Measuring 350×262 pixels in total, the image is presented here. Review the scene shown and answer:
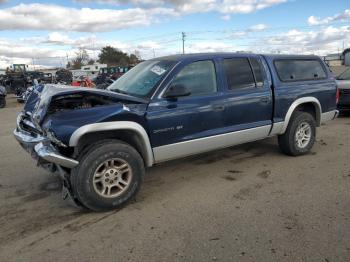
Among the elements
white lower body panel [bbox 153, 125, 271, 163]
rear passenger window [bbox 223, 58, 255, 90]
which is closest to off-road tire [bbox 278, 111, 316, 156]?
white lower body panel [bbox 153, 125, 271, 163]

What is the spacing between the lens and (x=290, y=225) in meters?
3.97

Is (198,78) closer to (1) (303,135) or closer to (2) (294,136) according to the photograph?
(2) (294,136)

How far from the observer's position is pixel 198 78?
5.34 meters

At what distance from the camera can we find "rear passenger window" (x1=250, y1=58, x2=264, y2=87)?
6.01m

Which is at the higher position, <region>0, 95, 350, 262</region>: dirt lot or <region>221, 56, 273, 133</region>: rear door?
<region>221, 56, 273, 133</region>: rear door

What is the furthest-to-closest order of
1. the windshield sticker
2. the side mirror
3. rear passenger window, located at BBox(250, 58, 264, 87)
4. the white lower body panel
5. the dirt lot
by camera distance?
rear passenger window, located at BBox(250, 58, 264, 87) → the windshield sticker → the white lower body panel → the side mirror → the dirt lot

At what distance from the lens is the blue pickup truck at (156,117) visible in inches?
171

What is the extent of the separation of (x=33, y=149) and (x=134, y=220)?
148 centimetres

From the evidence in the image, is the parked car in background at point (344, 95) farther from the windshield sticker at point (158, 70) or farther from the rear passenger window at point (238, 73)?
the windshield sticker at point (158, 70)

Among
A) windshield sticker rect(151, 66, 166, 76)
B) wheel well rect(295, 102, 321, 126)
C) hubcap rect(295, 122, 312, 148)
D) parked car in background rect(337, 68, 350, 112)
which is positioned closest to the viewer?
windshield sticker rect(151, 66, 166, 76)

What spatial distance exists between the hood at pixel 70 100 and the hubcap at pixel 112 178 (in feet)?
2.37

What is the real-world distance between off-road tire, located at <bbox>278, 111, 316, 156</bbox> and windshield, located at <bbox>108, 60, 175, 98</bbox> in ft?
8.12

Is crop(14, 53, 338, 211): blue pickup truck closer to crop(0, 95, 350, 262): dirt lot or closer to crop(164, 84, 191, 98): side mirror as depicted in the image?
crop(164, 84, 191, 98): side mirror

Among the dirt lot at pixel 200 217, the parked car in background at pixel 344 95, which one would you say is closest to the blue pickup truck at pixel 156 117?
the dirt lot at pixel 200 217
